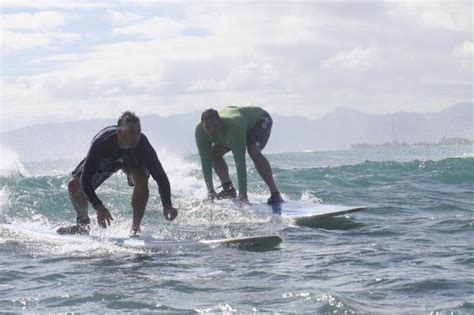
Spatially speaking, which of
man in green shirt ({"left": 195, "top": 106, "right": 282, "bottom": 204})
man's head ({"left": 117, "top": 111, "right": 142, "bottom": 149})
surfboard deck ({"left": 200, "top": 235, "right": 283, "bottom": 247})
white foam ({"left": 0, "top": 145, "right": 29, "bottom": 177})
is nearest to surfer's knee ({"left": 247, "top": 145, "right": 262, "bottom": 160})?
man in green shirt ({"left": 195, "top": 106, "right": 282, "bottom": 204})

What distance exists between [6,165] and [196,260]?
23.2 metres

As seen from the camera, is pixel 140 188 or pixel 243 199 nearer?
pixel 140 188

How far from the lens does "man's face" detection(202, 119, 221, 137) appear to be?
1069cm

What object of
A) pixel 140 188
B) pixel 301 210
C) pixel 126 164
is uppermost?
pixel 126 164

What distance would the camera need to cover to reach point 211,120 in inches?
420

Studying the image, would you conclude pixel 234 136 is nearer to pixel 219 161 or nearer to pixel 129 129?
pixel 219 161

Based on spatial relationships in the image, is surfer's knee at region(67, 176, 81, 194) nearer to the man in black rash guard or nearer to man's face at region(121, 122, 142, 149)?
the man in black rash guard

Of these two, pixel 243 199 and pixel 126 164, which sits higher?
pixel 126 164

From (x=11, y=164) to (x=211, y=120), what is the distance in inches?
806

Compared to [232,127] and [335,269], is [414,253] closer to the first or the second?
[335,269]

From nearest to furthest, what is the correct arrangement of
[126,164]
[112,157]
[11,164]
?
[112,157], [126,164], [11,164]

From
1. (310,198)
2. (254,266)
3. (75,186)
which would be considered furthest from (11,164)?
(254,266)

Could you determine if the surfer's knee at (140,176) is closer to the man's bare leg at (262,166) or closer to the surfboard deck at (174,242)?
the surfboard deck at (174,242)

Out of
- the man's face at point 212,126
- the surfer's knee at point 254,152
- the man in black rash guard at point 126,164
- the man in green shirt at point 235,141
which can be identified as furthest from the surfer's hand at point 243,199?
the man in black rash guard at point 126,164
